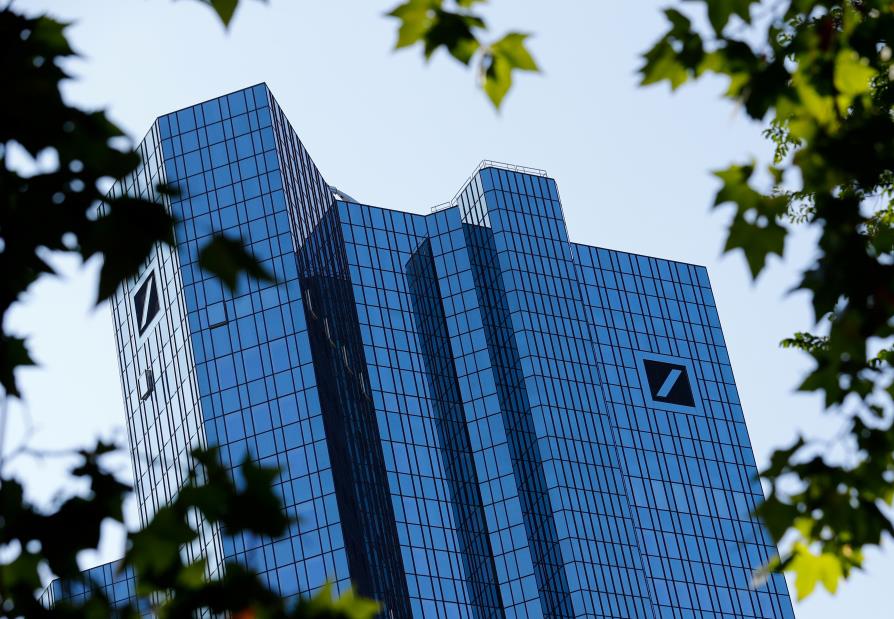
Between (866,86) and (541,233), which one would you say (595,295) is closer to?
(541,233)

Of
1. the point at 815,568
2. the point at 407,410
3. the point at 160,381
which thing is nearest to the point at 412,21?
the point at 815,568

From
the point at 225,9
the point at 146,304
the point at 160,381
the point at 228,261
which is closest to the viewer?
the point at 228,261

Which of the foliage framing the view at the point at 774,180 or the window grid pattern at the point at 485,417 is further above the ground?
the window grid pattern at the point at 485,417

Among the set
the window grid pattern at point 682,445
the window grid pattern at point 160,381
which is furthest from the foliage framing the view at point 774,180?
the window grid pattern at point 682,445

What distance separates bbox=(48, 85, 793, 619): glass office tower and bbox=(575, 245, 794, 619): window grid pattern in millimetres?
229

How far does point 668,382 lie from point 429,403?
86.1 ft

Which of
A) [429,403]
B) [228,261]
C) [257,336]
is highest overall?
[257,336]

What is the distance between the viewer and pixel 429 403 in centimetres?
10338

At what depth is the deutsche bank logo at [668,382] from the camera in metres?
119

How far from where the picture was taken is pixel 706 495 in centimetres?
11412

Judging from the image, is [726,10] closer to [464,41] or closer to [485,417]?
[464,41]

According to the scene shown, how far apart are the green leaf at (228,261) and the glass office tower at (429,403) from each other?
8170 cm

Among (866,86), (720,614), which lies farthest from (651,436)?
(866,86)

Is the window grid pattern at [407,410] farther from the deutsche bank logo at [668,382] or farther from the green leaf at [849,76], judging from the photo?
the green leaf at [849,76]
